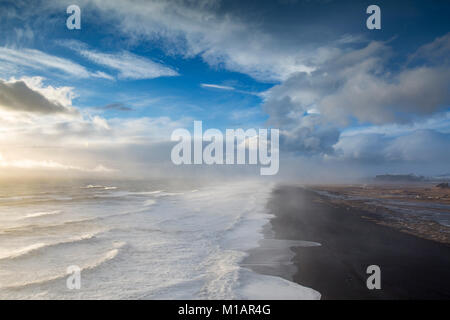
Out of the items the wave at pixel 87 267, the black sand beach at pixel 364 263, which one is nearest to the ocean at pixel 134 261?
the wave at pixel 87 267

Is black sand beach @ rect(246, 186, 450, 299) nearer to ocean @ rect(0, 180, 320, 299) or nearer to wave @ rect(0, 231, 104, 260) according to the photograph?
ocean @ rect(0, 180, 320, 299)

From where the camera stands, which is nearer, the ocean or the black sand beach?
the black sand beach

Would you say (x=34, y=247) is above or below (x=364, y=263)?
below

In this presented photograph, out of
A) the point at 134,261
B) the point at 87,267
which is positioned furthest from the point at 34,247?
the point at 134,261

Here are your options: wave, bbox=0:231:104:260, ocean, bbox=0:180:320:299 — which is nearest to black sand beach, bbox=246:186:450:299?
ocean, bbox=0:180:320:299

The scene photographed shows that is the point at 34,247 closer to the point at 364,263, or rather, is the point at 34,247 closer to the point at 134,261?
the point at 134,261

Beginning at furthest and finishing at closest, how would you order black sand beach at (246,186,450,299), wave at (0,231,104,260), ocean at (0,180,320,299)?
wave at (0,231,104,260) → ocean at (0,180,320,299) → black sand beach at (246,186,450,299)
